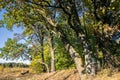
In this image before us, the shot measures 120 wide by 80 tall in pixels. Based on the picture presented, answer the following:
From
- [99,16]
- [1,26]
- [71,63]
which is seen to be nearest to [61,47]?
[71,63]

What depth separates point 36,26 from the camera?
169ft

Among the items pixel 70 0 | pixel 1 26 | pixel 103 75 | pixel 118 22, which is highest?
pixel 1 26

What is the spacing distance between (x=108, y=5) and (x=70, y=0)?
3190mm

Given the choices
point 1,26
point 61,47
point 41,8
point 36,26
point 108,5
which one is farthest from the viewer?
point 61,47

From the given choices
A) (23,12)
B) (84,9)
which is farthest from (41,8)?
(84,9)

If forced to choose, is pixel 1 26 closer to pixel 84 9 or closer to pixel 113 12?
pixel 84 9

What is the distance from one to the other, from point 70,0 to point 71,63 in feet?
141

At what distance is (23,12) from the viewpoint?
27.2 metres

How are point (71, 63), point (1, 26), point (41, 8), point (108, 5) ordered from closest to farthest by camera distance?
point (108, 5) → point (41, 8) → point (1, 26) → point (71, 63)

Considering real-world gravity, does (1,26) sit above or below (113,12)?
above

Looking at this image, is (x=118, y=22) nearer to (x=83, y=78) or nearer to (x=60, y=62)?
(x=83, y=78)

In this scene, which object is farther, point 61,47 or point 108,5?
point 61,47

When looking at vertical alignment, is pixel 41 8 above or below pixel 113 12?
above

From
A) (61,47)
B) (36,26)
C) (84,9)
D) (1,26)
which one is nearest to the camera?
(84,9)
